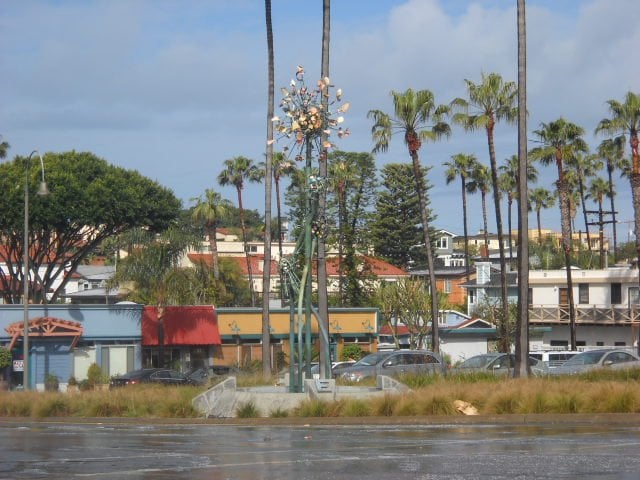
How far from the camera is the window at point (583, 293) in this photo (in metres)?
65.8

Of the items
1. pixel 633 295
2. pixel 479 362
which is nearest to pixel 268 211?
pixel 479 362

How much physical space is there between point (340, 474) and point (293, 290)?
1281 cm

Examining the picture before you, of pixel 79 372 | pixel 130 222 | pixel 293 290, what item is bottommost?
pixel 79 372

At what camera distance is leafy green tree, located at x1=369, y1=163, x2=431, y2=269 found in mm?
105000

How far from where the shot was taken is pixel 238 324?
177 feet

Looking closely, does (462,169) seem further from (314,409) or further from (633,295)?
(314,409)

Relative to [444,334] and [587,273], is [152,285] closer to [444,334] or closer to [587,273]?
[444,334]

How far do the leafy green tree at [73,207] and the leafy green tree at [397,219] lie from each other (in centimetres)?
5118

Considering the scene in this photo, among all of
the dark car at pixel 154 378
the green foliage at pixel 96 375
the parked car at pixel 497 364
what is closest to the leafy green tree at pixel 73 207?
the green foliage at pixel 96 375

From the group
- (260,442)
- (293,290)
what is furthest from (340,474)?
(293,290)

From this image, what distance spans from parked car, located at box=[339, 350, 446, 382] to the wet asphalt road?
38.9 feet

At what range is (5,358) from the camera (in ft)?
148

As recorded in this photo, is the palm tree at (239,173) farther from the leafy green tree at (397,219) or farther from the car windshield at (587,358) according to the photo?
the car windshield at (587,358)

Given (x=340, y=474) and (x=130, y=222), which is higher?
(x=130, y=222)
